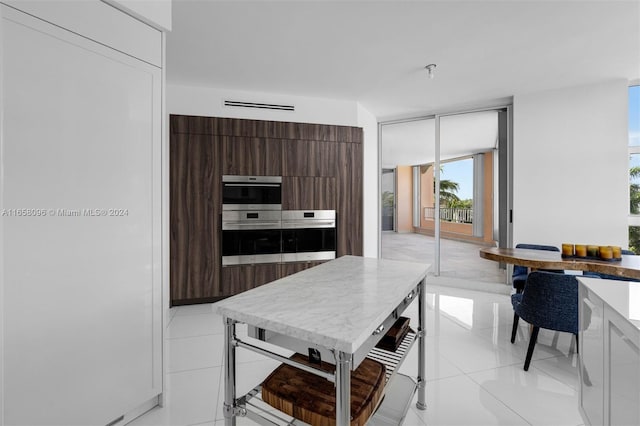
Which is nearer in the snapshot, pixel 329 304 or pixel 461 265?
pixel 329 304

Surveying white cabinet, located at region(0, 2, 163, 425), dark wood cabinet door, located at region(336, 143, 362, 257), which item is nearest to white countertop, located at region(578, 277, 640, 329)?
white cabinet, located at region(0, 2, 163, 425)

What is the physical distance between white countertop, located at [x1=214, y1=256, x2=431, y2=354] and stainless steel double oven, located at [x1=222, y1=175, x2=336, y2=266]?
2327 mm

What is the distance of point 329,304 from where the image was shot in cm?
119

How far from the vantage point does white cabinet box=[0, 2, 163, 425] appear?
4.43ft

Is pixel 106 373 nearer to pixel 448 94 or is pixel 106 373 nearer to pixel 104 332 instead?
pixel 104 332

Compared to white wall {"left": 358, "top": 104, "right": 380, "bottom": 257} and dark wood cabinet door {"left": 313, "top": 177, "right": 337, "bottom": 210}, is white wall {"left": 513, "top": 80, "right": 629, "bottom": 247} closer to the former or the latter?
white wall {"left": 358, "top": 104, "right": 380, "bottom": 257}

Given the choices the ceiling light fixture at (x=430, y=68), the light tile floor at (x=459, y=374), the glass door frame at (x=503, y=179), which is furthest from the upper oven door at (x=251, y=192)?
the glass door frame at (x=503, y=179)

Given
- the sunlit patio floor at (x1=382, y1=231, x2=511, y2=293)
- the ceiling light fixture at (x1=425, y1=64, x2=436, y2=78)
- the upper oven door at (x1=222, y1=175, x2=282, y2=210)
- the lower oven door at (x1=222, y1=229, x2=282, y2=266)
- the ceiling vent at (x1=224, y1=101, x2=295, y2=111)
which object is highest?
the ceiling light fixture at (x1=425, y1=64, x2=436, y2=78)

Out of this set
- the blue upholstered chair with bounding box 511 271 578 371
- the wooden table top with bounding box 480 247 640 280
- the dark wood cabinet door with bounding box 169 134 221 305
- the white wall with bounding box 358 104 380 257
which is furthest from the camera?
the white wall with bounding box 358 104 380 257

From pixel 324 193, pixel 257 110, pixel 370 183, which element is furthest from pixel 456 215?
pixel 257 110

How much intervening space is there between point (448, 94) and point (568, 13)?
1.77 m

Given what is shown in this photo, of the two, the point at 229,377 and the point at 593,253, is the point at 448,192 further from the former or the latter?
the point at 229,377

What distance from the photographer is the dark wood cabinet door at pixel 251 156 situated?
12.5 ft

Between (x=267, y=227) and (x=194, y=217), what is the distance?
0.87 metres
